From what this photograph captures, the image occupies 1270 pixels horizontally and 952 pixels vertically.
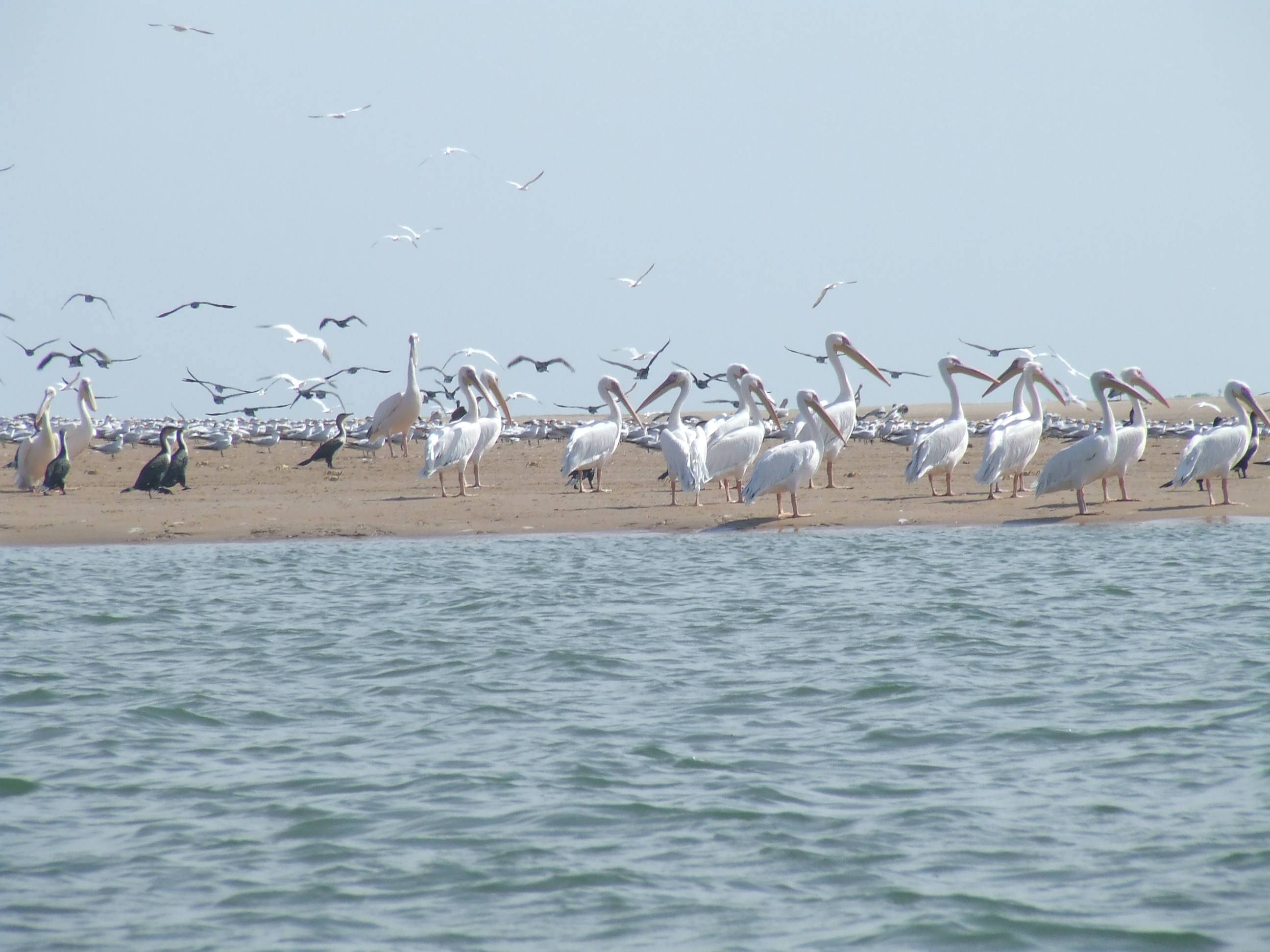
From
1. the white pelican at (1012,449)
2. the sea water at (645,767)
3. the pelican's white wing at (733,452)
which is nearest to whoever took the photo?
the sea water at (645,767)

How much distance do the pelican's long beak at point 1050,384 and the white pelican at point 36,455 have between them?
37.1 feet

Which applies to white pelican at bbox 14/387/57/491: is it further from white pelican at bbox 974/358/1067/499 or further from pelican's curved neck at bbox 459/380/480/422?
white pelican at bbox 974/358/1067/499

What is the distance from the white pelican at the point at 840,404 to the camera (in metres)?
14.2

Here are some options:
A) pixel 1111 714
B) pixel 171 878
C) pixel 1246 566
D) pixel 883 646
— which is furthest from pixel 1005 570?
pixel 171 878

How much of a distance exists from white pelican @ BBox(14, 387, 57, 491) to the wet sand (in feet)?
1.19

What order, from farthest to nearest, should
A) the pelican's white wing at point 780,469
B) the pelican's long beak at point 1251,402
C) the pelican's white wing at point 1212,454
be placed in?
1. the pelican's long beak at point 1251,402
2. the pelican's white wing at point 1212,454
3. the pelican's white wing at point 780,469

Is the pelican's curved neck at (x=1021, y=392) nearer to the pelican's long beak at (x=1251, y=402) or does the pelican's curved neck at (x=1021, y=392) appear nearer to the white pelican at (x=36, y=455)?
the pelican's long beak at (x=1251, y=402)

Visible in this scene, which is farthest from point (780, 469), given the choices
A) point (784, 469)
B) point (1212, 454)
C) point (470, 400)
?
point (470, 400)

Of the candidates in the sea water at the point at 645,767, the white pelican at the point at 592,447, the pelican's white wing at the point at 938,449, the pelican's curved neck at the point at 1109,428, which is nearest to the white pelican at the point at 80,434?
the white pelican at the point at 592,447

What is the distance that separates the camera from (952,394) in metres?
15.4

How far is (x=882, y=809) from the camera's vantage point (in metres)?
4.52

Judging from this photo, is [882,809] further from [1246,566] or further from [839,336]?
[839,336]

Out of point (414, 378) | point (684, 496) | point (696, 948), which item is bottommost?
point (696, 948)

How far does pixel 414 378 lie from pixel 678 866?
525 inches
